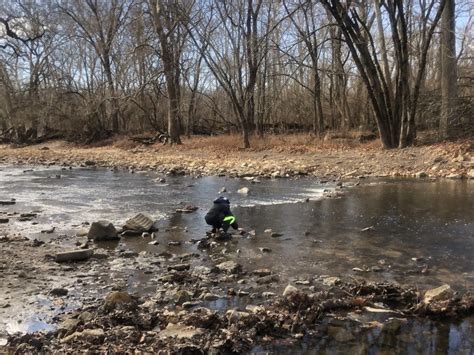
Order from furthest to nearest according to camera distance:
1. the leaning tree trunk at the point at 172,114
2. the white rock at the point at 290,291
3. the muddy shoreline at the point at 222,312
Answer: the leaning tree trunk at the point at 172,114
the white rock at the point at 290,291
the muddy shoreline at the point at 222,312

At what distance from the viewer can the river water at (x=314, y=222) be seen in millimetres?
5762

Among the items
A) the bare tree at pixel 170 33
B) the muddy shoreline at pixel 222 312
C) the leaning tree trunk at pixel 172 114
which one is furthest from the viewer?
the leaning tree trunk at pixel 172 114

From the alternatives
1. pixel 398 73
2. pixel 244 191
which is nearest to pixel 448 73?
pixel 398 73

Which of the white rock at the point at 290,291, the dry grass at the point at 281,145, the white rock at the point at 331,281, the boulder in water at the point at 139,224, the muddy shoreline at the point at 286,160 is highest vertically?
the dry grass at the point at 281,145

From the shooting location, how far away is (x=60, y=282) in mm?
5586

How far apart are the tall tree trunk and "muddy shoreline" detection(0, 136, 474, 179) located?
140cm

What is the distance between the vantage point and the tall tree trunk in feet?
60.1

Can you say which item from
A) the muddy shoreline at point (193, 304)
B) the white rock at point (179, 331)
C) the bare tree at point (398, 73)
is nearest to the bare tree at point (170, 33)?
the bare tree at point (398, 73)

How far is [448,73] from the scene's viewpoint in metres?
19.1

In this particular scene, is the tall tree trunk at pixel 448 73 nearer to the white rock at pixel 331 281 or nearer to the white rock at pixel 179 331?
the white rock at pixel 331 281

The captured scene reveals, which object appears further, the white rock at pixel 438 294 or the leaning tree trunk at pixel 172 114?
the leaning tree trunk at pixel 172 114

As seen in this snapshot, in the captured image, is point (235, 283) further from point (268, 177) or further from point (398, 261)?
point (268, 177)

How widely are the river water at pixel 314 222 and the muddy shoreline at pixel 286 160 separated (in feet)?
4.76

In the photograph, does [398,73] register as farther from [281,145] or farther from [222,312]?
[222,312]
